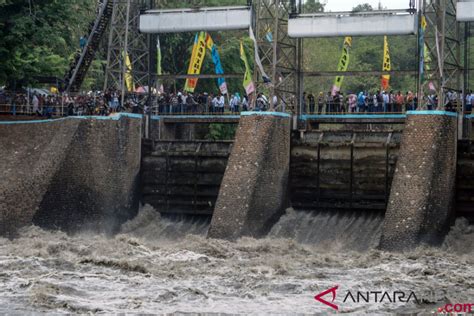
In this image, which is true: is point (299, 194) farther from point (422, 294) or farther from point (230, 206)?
point (422, 294)

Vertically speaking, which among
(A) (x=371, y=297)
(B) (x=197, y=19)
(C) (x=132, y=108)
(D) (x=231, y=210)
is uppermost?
(B) (x=197, y=19)

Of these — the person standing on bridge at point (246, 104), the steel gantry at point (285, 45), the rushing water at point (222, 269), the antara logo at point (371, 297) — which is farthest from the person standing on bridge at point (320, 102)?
the antara logo at point (371, 297)

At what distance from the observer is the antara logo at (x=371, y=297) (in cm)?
2511

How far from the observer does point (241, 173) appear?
3538cm

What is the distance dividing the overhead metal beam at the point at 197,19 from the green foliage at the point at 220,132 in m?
15.9

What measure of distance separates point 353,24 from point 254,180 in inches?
275

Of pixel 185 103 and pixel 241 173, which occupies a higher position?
pixel 185 103

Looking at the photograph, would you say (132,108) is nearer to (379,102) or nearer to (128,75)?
(128,75)

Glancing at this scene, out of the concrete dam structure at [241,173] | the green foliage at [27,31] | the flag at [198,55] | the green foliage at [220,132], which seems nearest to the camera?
the concrete dam structure at [241,173]

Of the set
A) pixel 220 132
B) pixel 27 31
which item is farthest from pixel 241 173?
pixel 220 132

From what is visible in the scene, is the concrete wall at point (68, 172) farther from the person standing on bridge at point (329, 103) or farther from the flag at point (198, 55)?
the person standing on bridge at point (329, 103)

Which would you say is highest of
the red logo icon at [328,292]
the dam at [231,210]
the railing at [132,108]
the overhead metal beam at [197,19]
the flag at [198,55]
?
the overhead metal beam at [197,19]

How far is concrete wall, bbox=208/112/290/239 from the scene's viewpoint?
1369 inches

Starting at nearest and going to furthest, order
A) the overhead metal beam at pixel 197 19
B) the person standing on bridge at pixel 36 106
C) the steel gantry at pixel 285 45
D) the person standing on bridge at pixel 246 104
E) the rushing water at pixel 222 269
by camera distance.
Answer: the rushing water at pixel 222 269 → the steel gantry at pixel 285 45 → the overhead metal beam at pixel 197 19 → the person standing on bridge at pixel 246 104 → the person standing on bridge at pixel 36 106
